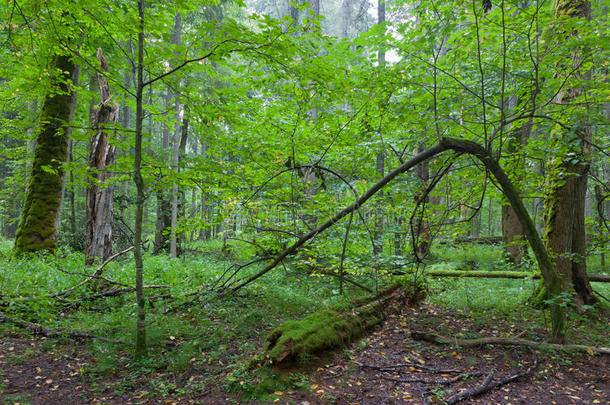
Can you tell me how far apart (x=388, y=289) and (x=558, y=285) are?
11.0ft

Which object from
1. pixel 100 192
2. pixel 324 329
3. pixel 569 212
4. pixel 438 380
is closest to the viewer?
pixel 438 380

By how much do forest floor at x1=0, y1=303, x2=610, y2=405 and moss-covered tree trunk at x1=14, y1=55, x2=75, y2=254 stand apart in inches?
184

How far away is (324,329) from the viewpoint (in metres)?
4.27

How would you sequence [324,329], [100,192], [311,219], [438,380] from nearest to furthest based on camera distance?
[438,380] → [324,329] → [100,192] → [311,219]

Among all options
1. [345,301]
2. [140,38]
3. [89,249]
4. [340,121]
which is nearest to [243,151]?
[340,121]

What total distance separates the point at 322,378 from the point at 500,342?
2815 mm

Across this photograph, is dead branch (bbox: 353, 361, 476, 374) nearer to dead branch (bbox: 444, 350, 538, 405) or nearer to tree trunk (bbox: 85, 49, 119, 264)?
dead branch (bbox: 444, 350, 538, 405)

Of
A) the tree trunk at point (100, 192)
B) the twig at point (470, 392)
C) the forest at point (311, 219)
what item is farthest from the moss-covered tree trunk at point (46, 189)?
the twig at point (470, 392)

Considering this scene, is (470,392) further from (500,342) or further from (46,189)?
(46,189)

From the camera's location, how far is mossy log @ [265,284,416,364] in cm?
368

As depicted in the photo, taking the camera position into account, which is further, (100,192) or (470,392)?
(100,192)

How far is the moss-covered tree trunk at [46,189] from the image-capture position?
7457 mm

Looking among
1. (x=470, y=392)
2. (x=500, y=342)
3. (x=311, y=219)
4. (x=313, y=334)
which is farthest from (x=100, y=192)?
(x=500, y=342)

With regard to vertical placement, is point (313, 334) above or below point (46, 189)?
below
